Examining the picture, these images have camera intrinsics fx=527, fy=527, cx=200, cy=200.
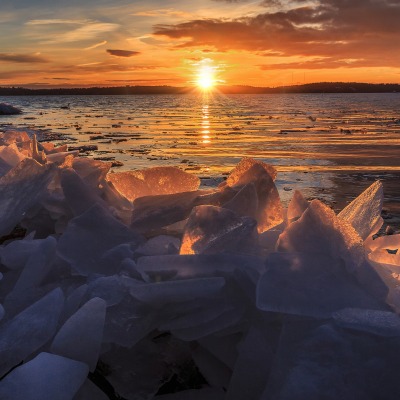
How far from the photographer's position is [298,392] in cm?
85

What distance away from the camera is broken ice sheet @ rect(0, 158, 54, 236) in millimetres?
1542

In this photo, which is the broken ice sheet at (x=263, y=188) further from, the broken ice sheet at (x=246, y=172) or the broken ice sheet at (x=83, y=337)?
the broken ice sheet at (x=83, y=337)

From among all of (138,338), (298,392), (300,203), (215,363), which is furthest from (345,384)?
(300,203)

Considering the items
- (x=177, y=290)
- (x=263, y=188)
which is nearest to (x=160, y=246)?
(x=177, y=290)

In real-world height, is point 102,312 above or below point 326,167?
above

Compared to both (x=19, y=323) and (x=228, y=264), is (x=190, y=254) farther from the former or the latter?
(x=19, y=323)

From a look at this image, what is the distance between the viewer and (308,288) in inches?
39.6

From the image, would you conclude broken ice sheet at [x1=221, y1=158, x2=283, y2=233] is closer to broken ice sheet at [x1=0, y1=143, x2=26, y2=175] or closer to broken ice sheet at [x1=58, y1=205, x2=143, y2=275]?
broken ice sheet at [x1=58, y1=205, x2=143, y2=275]

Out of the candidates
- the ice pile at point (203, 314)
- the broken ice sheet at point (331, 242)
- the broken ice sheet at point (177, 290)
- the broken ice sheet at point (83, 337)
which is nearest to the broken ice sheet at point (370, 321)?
the ice pile at point (203, 314)

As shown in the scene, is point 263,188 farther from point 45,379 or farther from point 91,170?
point 45,379

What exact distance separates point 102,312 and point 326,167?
10809 mm

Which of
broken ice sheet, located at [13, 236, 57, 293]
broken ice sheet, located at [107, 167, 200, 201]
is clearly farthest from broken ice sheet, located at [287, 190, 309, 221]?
broken ice sheet, located at [13, 236, 57, 293]

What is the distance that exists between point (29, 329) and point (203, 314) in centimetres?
34

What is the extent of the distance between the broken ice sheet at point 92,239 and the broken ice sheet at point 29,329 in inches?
5.6
